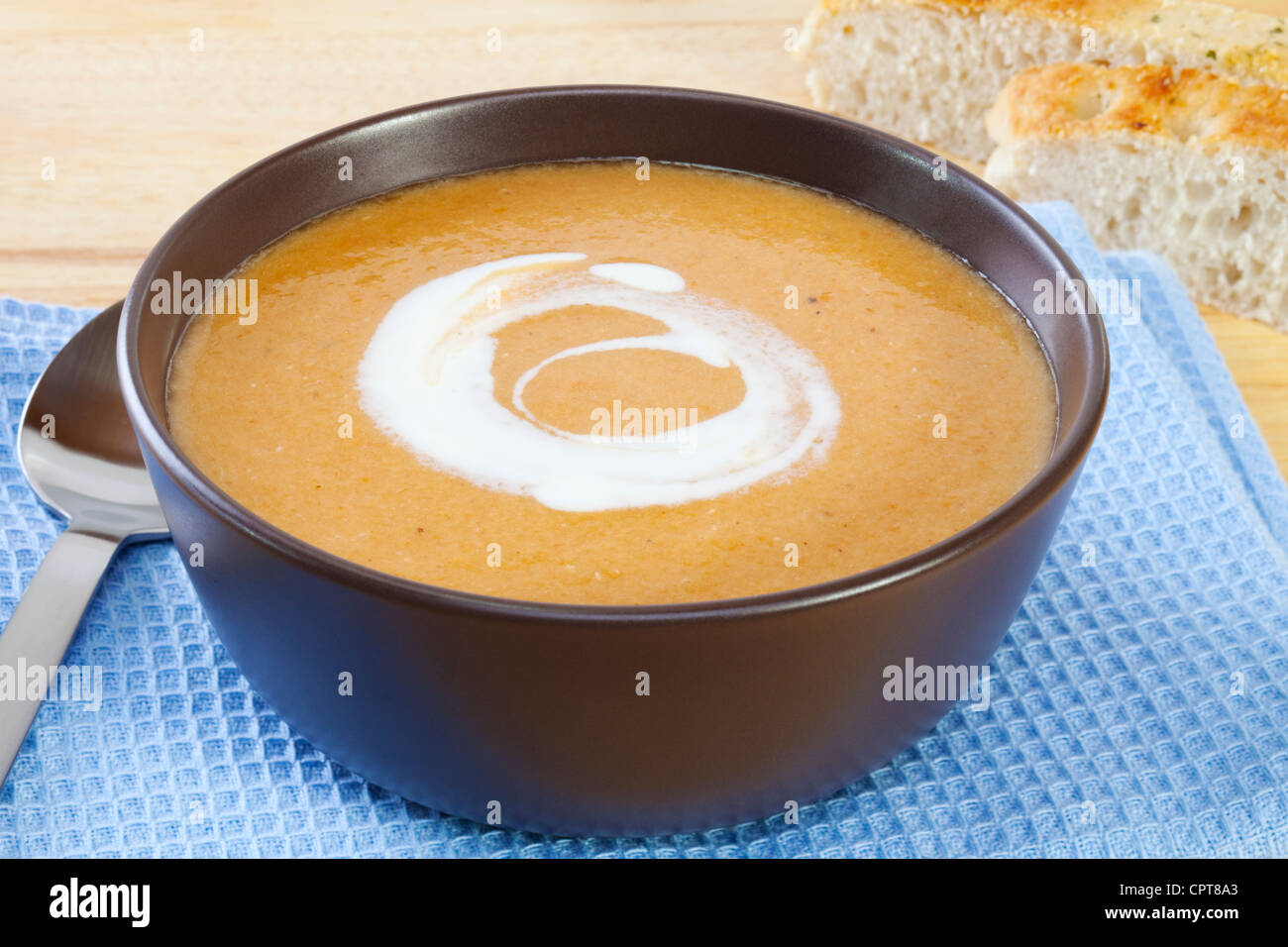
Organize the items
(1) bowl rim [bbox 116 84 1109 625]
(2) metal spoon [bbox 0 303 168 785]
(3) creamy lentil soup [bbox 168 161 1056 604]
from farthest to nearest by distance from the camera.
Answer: (2) metal spoon [bbox 0 303 168 785] < (3) creamy lentil soup [bbox 168 161 1056 604] < (1) bowl rim [bbox 116 84 1109 625]

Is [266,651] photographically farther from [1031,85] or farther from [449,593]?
[1031,85]

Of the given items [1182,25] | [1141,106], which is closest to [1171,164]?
Answer: [1141,106]

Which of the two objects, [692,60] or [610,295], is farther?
[692,60]

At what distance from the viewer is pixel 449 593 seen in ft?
2.84

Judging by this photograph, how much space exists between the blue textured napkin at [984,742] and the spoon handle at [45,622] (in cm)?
2

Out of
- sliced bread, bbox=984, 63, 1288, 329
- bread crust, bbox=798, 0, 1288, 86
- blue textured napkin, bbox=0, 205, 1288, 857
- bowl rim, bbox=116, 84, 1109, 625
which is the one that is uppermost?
bread crust, bbox=798, 0, 1288, 86

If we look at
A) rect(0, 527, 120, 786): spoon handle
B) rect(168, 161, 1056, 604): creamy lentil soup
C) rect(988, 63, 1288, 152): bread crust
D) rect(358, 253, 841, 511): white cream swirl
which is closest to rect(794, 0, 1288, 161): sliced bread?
rect(988, 63, 1288, 152): bread crust

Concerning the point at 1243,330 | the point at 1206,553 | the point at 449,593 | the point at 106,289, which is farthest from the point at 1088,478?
the point at 106,289

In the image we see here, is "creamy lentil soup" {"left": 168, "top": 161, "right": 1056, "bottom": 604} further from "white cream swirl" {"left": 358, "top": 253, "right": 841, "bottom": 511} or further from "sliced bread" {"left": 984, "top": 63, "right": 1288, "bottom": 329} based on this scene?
"sliced bread" {"left": 984, "top": 63, "right": 1288, "bottom": 329}

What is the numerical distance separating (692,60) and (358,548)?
1.62 meters

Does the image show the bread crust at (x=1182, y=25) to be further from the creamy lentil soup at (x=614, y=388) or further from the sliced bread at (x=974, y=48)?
the creamy lentil soup at (x=614, y=388)

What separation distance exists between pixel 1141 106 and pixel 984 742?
3.77 ft

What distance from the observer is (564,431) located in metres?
1.17

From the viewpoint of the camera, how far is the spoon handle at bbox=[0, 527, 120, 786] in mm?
1119
